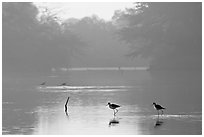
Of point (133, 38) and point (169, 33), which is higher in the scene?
point (133, 38)

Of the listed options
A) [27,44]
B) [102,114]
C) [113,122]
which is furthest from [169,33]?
[113,122]

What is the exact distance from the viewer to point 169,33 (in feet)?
164

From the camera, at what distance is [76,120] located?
14.1 metres

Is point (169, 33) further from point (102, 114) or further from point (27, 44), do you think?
point (102, 114)

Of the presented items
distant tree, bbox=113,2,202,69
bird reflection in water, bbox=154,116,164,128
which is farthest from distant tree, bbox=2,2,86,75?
bird reflection in water, bbox=154,116,164,128

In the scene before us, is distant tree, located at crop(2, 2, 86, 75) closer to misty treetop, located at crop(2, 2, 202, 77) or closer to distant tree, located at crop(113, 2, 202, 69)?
misty treetop, located at crop(2, 2, 202, 77)

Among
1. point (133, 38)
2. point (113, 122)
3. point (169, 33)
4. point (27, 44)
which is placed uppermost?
point (27, 44)

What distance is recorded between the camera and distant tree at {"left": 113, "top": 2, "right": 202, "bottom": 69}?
4947 centimetres

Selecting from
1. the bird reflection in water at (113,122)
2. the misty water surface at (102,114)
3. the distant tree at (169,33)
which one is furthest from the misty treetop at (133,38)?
the bird reflection in water at (113,122)

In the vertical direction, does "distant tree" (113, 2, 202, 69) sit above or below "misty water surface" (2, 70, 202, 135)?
above

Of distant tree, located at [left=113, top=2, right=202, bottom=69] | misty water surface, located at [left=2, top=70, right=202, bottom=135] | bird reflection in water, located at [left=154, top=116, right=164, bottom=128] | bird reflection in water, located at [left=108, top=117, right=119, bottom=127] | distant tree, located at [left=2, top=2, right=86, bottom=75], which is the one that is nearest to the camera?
misty water surface, located at [left=2, top=70, right=202, bottom=135]

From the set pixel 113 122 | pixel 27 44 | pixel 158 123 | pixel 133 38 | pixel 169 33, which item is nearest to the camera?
pixel 158 123

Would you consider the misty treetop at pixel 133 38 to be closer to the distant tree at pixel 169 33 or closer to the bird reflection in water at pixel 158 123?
the distant tree at pixel 169 33

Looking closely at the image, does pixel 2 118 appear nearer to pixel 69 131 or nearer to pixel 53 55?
pixel 69 131
